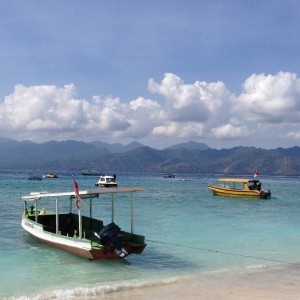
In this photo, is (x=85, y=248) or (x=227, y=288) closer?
(x=227, y=288)

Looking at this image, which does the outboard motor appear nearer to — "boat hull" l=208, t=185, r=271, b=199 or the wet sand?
the wet sand

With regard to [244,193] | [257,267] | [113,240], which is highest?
[113,240]

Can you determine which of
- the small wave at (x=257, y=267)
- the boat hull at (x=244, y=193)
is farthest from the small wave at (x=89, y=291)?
the boat hull at (x=244, y=193)

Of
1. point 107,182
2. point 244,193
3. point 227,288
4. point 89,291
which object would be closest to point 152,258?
point 227,288

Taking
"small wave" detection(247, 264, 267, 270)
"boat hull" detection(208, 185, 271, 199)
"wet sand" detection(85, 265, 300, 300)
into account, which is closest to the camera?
"wet sand" detection(85, 265, 300, 300)

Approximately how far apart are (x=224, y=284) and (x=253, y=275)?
2.18 meters

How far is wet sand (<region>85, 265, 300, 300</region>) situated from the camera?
15125mm

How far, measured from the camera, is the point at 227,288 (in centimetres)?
1623

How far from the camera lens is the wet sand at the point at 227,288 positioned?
1512 centimetres

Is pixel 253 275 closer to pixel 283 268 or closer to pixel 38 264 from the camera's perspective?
pixel 283 268

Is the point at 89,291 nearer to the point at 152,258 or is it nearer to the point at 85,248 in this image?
the point at 85,248

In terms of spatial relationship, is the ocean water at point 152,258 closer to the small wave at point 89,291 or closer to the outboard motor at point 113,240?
the small wave at point 89,291

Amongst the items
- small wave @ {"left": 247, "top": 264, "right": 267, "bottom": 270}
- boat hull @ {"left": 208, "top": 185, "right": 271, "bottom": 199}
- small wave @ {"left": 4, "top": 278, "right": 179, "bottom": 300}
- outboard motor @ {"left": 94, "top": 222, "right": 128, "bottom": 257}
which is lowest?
small wave @ {"left": 247, "top": 264, "right": 267, "bottom": 270}

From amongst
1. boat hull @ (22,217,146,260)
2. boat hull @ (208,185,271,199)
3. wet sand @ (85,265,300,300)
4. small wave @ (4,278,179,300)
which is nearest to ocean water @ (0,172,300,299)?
small wave @ (4,278,179,300)
